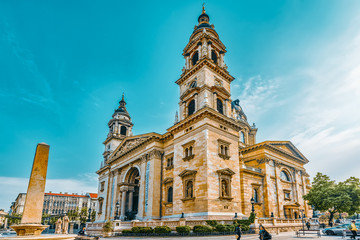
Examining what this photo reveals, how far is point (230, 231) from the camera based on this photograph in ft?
68.8

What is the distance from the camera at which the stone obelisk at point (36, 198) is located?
368 inches

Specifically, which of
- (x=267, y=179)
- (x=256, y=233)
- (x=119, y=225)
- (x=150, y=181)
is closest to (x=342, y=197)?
(x=267, y=179)

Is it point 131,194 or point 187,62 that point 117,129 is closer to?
point 131,194

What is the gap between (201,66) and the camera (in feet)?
110

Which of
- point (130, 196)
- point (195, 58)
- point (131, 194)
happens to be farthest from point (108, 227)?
point (195, 58)

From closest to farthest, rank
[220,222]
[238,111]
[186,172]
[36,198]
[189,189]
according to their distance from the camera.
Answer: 1. [36,198]
2. [220,222]
3. [189,189]
4. [186,172]
5. [238,111]

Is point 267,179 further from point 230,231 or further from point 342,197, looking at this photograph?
point 230,231

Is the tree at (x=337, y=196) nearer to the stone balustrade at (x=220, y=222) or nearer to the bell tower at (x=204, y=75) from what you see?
the stone balustrade at (x=220, y=222)

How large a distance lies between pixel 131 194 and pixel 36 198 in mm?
31846

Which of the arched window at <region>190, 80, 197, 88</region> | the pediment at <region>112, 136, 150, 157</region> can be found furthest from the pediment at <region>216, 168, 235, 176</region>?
the pediment at <region>112, 136, 150, 157</region>

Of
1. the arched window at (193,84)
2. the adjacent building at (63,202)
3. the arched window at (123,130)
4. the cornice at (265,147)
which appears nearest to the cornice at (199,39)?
the arched window at (193,84)

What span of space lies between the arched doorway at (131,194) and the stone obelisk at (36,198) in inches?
1193

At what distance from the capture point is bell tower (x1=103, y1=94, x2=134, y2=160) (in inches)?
2188

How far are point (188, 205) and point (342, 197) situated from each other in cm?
2157
